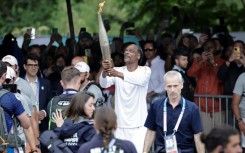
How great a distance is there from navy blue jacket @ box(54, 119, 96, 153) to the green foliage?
16.5 m

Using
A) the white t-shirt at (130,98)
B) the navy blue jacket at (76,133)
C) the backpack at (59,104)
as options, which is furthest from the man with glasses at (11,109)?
the white t-shirt at (130,98)

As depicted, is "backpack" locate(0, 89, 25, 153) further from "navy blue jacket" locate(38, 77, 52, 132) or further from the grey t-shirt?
the grey t-shirt

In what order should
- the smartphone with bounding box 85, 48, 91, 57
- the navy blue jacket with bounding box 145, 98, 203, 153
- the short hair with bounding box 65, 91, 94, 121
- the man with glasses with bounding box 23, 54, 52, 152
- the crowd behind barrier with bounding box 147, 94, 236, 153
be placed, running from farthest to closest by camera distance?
the smartphone with bounding box 85, 48, 91, 57, the crowd behind barrier with bounding box 147, 94, 236, 153, the man with glasses with bounding box 23, 54, 52, 152, the navy blue jacket with bounding box 145, 98, 203, 153, the short hair with bounding box 65, 91, 94, 121

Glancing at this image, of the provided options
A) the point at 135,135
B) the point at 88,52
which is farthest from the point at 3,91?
the point at 88,52

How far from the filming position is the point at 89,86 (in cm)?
1314

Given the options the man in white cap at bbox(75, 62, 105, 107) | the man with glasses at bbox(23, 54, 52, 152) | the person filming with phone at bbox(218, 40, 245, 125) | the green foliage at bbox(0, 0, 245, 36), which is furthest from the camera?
the green foliage at bbox(0, 0, 245, 36)

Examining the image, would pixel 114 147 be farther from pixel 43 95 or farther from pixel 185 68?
pixel 185 68

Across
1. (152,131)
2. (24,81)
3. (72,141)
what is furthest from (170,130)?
(24,81)

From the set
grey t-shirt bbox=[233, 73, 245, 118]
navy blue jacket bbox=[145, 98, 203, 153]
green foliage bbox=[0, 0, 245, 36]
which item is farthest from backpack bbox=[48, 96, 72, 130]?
green foliage bbox=[0, 0, 245, 36]

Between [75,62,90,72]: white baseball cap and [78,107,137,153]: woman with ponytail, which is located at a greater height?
[75,62,90,72]: white baseball cap

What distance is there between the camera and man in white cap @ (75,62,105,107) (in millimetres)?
13070

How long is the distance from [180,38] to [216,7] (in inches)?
477

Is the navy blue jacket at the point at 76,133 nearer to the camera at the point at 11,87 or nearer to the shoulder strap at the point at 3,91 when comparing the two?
the shoulder strap at the point at 3,91

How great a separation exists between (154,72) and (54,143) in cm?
625
